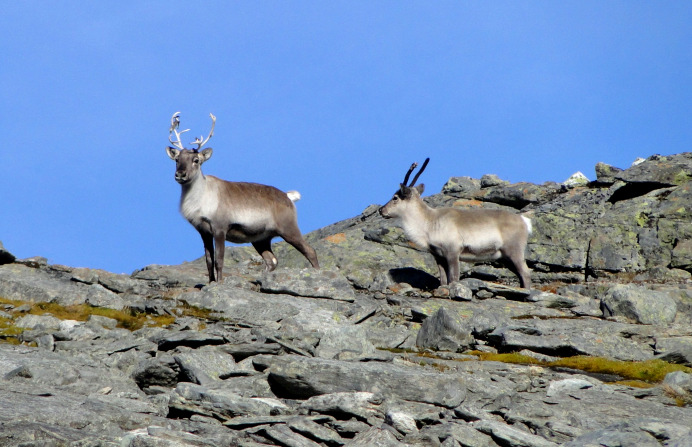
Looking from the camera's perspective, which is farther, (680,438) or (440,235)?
(440,235)

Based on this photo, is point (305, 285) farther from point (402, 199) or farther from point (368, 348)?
point (402, 199)

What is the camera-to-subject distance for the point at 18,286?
62.6 ft

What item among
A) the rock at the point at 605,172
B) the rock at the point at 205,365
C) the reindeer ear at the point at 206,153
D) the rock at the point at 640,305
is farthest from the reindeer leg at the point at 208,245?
the rock at the point at 605,172

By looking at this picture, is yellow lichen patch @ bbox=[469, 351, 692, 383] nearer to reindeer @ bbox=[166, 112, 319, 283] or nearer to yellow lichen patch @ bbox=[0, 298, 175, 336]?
yellow lichen patch @ bbox=[0, 298, 175, 336]

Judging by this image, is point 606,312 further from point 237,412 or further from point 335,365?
point 237,412

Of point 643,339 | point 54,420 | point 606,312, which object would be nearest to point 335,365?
point 54,420

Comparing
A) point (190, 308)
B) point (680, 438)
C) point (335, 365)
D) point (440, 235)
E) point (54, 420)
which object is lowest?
point (680, 438)

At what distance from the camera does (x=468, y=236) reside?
23172 mm

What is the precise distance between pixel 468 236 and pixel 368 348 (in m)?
9.44

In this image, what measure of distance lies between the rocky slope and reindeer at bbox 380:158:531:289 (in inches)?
40.5

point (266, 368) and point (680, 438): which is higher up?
point (266, 368)

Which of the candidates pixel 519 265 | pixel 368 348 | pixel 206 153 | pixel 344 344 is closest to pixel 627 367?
pixel 368 348

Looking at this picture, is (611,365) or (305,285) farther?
(305,285)

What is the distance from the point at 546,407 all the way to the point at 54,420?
20.2 ft
